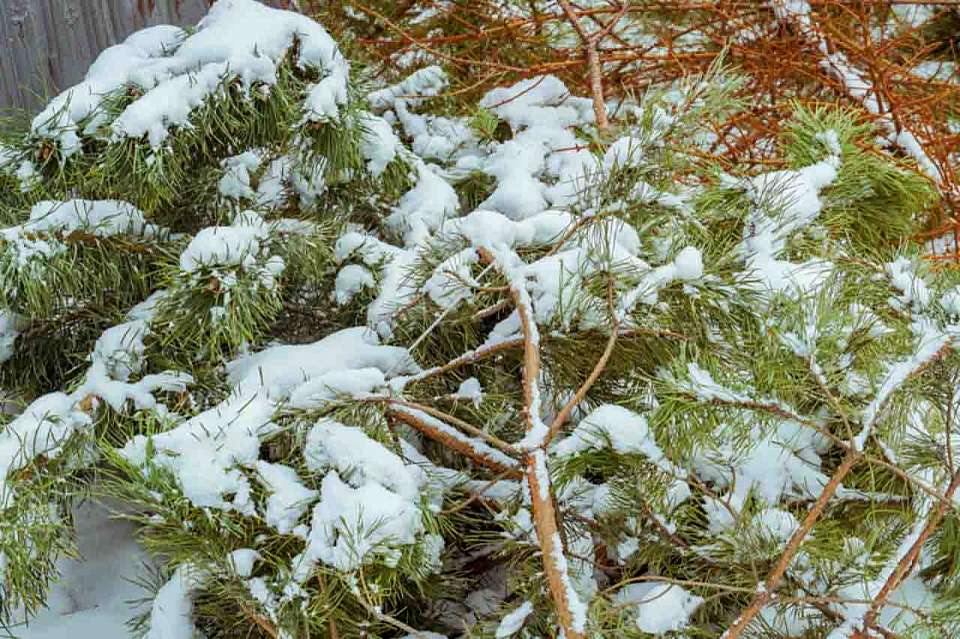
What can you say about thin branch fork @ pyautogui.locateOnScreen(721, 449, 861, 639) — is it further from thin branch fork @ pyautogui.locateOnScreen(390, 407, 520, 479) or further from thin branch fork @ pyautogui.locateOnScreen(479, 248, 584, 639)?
thin branch fork @ pyautogui.locateOnScreen(390, 407, 520, 479)

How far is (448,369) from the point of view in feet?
3.29

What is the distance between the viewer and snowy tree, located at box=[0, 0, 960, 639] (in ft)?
2.72

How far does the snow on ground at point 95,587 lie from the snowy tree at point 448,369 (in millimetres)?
233

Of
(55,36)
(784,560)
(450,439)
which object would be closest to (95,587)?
(450,439)

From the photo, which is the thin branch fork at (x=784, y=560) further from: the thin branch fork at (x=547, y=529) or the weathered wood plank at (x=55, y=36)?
the weathered wood plank at (x=55, y=36)

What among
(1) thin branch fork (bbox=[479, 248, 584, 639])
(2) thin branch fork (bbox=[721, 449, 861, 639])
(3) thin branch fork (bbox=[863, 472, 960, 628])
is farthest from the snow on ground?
(3) thin branch fork (bbox=[863, 472, 960, 628])

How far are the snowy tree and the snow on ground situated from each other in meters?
0.23

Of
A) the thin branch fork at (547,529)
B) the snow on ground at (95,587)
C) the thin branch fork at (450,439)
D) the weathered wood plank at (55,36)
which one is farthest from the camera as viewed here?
the weathered wood plank at (55,36)

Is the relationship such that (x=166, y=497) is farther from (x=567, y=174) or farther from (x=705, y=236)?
(x=567, y=174)

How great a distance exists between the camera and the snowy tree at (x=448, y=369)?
829mm

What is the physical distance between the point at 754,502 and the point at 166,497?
2.04ft

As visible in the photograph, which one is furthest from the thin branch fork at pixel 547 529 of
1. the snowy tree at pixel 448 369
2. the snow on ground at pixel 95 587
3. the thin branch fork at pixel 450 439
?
the snow on ground at pixel 95 587

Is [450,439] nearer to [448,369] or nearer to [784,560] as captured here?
[448,369]

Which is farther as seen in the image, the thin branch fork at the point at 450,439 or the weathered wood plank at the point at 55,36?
the weathered wood plank at the point at 55,36
